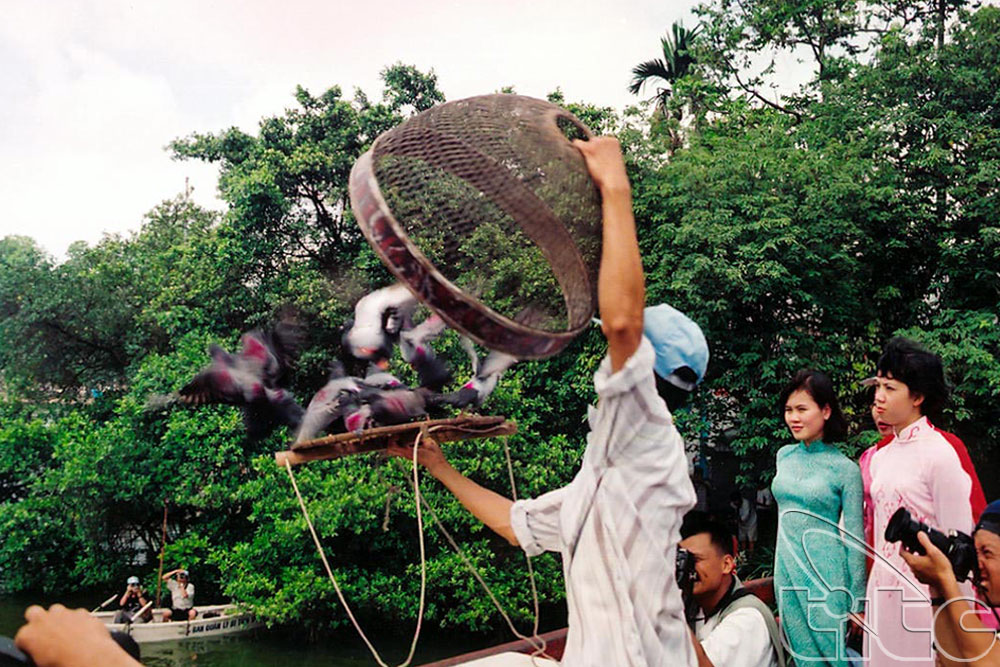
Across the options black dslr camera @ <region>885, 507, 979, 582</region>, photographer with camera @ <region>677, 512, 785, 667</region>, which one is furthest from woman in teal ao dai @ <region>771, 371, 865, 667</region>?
black dslr camera @ <region>885, 507, 979, 582</region>

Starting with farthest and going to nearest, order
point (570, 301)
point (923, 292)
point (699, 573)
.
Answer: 1. point (923, 292)
2. point (699, 573)
3. point (570, 301)

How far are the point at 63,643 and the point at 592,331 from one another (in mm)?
8368

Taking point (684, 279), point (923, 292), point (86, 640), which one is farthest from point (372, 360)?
point (923, 292)

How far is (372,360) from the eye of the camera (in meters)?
2.67

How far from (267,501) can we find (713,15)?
9127 mm

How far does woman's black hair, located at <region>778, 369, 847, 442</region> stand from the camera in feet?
9.05

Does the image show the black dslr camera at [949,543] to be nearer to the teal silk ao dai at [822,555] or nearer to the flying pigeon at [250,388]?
the teal silk ao dai at [822,555]

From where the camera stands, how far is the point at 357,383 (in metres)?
2.52

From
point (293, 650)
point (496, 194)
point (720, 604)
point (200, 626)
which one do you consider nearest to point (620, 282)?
point (496, 194)

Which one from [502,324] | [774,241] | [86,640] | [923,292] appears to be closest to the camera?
[86,640]

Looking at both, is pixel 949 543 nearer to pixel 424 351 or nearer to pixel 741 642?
pixel 741 642

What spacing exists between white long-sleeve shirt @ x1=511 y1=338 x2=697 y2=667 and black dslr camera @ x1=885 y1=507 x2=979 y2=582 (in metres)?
0.56

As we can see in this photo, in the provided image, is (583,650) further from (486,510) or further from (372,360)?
(372,360)

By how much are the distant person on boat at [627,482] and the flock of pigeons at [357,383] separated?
3.30ft
